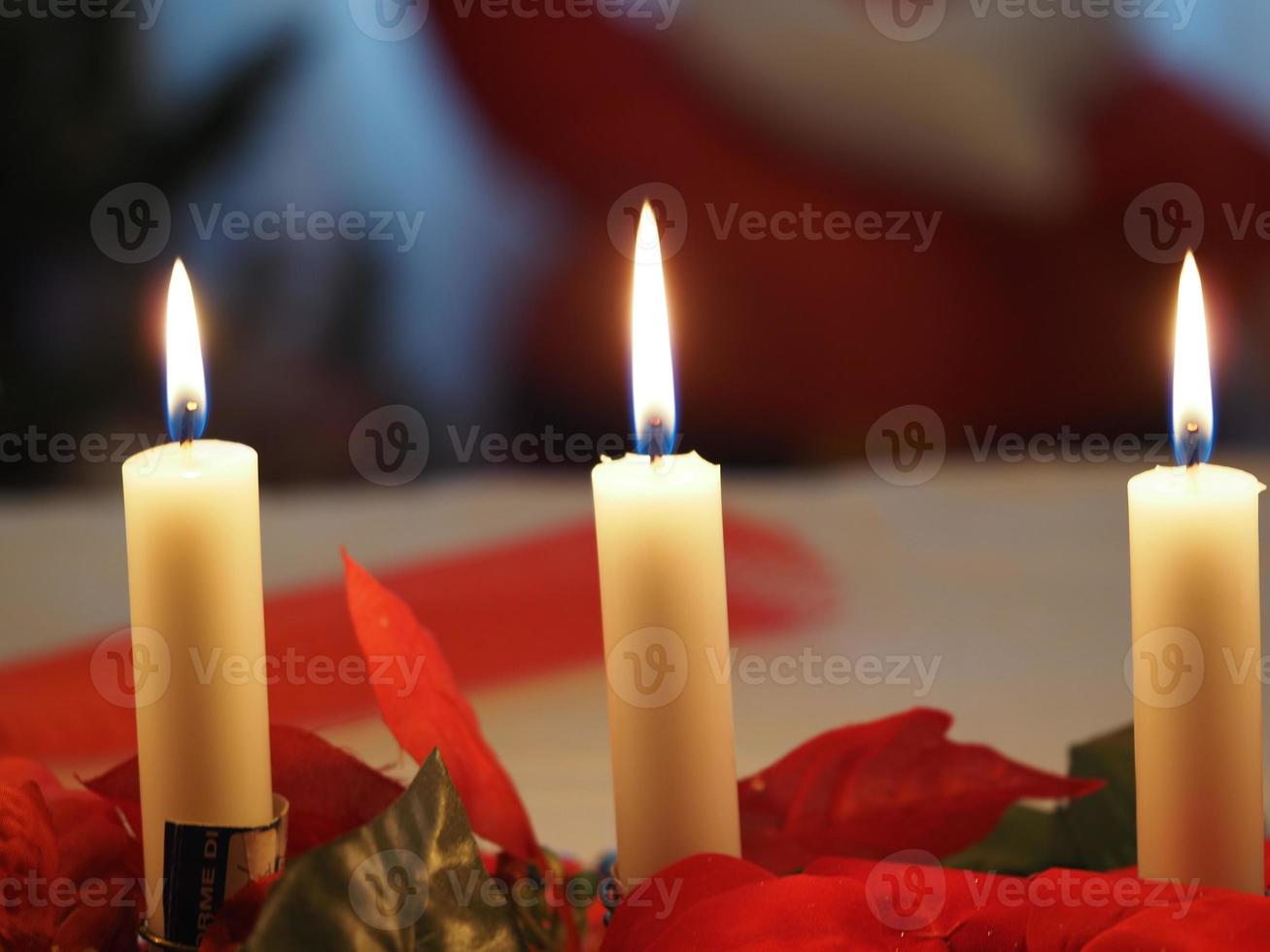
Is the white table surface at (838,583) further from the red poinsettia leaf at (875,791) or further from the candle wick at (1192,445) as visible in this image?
the candle wick at (1192,445)

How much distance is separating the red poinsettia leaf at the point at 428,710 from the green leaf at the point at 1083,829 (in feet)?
0.87

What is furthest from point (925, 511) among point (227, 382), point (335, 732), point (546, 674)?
point (227, 382)

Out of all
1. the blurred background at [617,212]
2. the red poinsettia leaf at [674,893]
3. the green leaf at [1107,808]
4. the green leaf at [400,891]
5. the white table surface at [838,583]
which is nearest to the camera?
the green leaf at [400,891]

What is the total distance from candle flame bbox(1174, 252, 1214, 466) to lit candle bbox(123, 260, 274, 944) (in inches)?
14.4

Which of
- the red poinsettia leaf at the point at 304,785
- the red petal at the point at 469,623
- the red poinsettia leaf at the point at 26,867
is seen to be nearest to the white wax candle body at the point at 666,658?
the red poinsettia leaf at the point at 304,785

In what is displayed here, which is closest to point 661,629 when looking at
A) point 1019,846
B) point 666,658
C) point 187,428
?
point 666,658

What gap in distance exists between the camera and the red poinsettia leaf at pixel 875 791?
784 mm

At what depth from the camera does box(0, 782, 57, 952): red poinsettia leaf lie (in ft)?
2.11

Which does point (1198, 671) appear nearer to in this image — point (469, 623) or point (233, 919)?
point (233, 919)

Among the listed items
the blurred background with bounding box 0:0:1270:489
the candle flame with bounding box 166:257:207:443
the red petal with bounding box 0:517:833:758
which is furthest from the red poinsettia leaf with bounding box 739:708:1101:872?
the blurred background with bounding box 0:0:1270:489

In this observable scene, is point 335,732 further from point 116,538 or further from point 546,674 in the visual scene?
point 116,538

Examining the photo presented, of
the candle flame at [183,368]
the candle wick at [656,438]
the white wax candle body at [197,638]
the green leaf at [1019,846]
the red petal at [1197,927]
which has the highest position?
the candle flame at [183,368]

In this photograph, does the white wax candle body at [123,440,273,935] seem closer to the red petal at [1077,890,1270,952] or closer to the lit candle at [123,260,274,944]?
the lit candle at [123,260,274,944]

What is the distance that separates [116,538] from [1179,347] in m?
1.06
